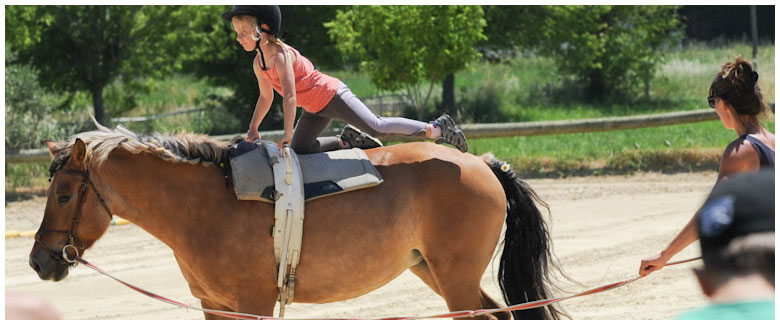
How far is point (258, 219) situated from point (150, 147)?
0.72 m

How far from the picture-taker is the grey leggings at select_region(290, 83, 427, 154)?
505 centimetres

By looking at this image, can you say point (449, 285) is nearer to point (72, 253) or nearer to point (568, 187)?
point (72, 253)

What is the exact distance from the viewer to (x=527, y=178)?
44.2ft

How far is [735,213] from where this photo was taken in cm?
166

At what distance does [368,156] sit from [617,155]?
9698 mm

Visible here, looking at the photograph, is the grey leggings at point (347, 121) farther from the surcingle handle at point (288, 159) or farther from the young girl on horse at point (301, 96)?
the surcingle handle at point (288, 159)

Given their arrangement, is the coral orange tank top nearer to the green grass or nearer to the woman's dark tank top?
the green grass

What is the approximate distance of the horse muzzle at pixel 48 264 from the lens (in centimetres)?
452

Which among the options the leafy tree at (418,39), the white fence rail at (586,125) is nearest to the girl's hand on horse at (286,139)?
the white fence rail at (586,125)

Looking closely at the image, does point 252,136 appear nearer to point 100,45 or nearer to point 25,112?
point 25,112

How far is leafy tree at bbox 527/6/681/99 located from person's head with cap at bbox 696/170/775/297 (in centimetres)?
2145

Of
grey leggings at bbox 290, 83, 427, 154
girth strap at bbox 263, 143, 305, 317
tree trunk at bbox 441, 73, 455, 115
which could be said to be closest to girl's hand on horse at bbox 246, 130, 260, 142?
grey leggings at bbox 290, 83, 427, 154

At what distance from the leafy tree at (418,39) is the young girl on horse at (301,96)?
1161 centimetres

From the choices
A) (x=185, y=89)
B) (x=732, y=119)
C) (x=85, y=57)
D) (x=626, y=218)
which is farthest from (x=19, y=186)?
(x=185, y=89)
